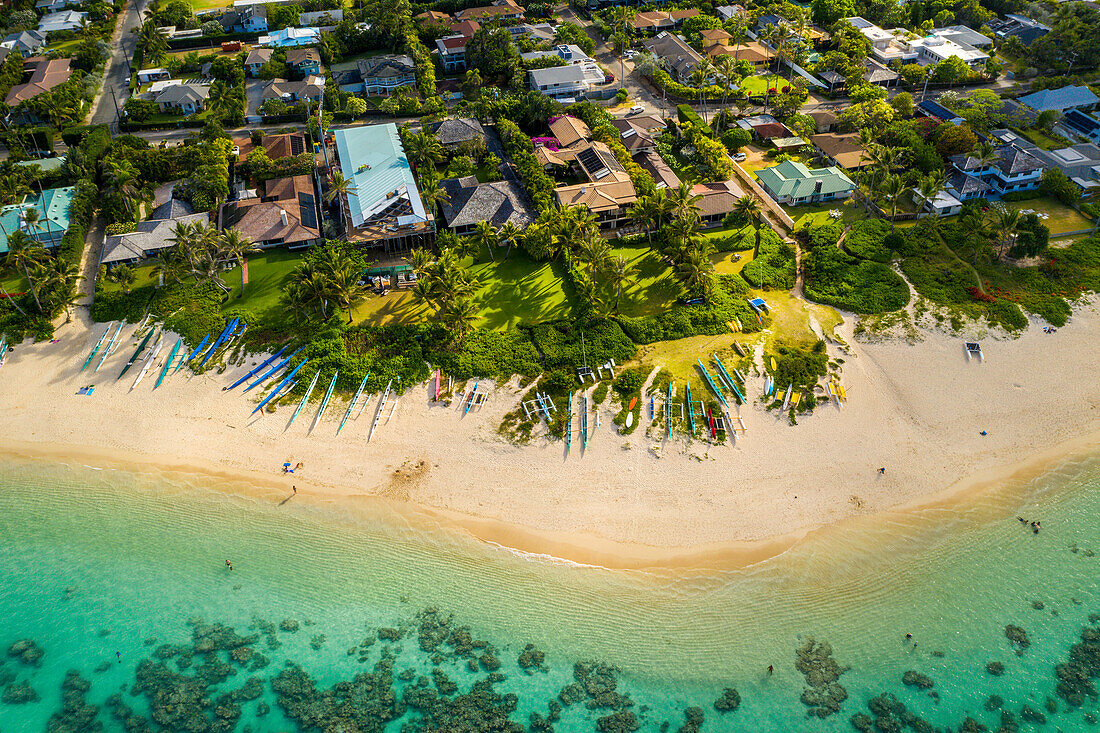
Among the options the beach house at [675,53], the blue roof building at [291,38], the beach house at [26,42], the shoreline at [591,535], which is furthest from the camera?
the blue roof building at [291,38]

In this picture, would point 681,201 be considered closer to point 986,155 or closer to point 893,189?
point 893,189

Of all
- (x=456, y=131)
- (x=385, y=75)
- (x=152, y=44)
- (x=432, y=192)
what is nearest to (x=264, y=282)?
(x=432, y=192)

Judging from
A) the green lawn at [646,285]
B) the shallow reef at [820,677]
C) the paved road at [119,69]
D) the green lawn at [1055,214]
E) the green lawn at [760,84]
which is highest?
the paved road at [119,69]

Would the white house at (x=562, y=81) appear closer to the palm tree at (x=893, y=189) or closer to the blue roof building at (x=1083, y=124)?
the palm tree at (x=893, y=189)

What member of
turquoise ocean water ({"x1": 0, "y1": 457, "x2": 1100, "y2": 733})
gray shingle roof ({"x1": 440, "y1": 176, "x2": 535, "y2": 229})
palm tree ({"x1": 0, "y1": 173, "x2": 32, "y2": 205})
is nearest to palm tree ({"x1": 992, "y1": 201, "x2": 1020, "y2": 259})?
turquoise ocean water ({"x1": 0, "y1": 457, "x2": 1100, "y2": 733})

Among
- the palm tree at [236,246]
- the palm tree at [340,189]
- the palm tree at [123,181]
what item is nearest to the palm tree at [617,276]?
the palm tree at [340,189]

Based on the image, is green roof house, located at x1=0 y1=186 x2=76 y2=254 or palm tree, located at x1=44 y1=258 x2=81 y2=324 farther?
green roof house, located at x1=0 y1=186 x2=76 y2=254

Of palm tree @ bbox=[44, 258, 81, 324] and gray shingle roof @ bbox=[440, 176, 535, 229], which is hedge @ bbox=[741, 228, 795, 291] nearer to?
gray shingle roof @ bbox=[440, 176, 535, 229]
